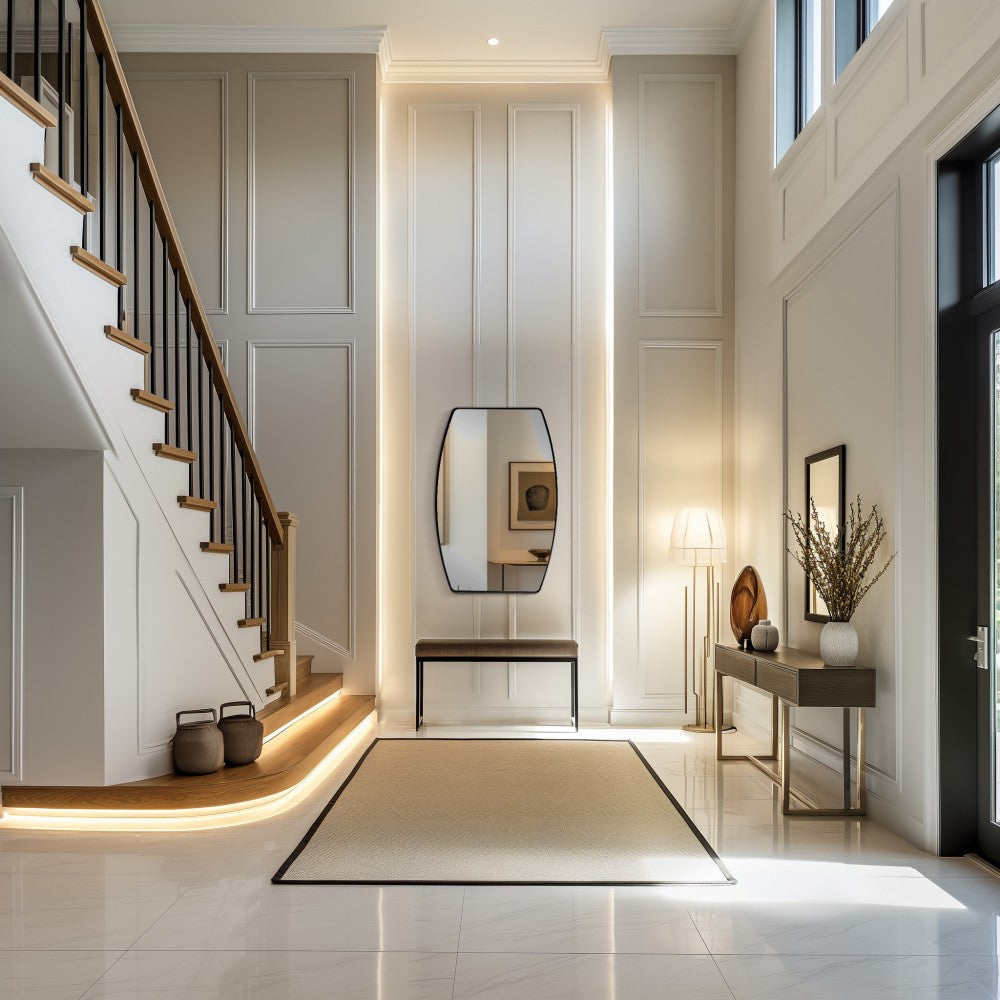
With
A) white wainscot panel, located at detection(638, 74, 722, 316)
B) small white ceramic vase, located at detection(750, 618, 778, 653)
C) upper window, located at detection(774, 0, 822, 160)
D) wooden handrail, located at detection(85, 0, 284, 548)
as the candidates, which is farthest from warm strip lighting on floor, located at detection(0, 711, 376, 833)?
upper window, located at detection(774, 0, 822, 160)

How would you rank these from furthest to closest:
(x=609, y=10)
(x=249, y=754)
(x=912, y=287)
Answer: (x=609, y=10) → (x=249, y=754) → (x=912, y=287)

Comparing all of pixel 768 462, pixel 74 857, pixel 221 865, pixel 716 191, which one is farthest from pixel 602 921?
pixel 716 191

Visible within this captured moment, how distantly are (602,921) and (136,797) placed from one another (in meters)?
2.17

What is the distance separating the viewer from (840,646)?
4383 mm

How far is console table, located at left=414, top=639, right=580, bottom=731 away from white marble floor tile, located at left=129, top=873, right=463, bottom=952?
3.02 m

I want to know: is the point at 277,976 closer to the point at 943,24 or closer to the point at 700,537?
the point at 943,24

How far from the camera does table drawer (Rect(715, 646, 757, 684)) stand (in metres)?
5.01

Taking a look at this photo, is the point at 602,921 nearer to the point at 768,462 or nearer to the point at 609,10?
the point at 768,462

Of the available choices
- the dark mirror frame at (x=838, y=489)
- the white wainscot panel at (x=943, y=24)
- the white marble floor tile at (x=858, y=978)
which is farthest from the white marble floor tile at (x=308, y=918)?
the white wainscot panel at (x=943, y=24)

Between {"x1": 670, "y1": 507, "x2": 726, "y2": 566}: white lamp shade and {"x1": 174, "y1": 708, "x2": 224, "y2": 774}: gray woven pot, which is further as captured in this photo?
{"x1": 670, "y1": 507, "x2": 726, "y2": 566}: white lamp shade

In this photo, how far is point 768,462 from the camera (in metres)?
6.15

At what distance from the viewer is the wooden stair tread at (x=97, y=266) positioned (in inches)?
147

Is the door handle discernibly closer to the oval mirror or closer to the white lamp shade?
the white lamp shade

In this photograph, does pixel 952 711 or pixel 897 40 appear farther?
pixel 897 40
